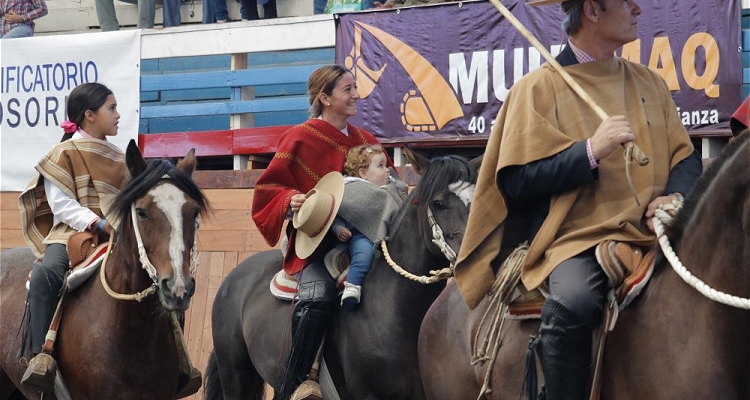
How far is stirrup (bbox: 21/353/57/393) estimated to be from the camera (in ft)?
22.3

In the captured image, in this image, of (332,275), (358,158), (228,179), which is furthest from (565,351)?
(228,179)

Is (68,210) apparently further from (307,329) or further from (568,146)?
(568,146)

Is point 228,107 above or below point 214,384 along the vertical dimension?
above

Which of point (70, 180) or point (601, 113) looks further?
point (70, 180)

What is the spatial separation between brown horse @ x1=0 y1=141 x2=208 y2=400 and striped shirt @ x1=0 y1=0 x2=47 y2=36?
7079 mm

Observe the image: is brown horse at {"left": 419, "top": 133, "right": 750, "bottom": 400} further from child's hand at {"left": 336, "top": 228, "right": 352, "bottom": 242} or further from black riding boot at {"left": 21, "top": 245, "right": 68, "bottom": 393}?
black riding boot at {"left": 21, "top": 245, "right": 68, "bottom": 393}

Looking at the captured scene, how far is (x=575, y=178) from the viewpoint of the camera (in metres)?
4.08

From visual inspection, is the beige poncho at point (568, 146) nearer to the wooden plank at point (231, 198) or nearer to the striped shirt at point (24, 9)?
the wooden plank at point (231, 198)

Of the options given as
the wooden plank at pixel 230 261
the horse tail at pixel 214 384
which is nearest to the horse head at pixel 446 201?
the horse tail at pixel 214 384

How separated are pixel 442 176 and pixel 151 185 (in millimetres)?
1717

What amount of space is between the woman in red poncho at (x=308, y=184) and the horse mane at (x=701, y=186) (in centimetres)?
285

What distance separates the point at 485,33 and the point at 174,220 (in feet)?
12.0

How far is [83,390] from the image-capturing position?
6957 millimetres

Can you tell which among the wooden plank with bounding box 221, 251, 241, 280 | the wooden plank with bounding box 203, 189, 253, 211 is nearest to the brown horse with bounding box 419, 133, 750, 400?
the wooden plank with bounding box 221, 251, 241, 280
